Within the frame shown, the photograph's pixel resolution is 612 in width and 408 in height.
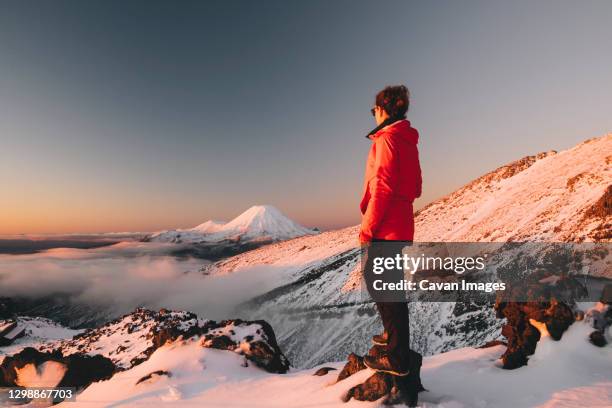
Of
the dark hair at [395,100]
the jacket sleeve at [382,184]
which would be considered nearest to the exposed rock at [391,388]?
the jacket sleeve at [382,184]

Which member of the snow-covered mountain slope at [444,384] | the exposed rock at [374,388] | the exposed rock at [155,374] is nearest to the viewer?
the snow-covered mountain slope at [444,384]

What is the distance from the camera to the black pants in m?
4.39

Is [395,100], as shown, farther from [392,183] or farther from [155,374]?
[155,374]

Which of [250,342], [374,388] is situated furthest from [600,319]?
[250,342]

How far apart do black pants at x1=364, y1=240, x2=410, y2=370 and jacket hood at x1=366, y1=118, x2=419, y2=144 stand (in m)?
1.58

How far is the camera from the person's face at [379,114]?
464 centimetres

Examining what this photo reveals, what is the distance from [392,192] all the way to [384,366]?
8.87 feet

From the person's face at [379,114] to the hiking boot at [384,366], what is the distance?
3.68m

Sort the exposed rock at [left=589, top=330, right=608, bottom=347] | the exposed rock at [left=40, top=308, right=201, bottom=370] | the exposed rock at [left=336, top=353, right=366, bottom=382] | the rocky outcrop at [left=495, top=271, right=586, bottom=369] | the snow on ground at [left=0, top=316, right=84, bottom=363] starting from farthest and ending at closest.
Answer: the snow on ground at [left=0, top=316, right=84, bottom=363] < the exposed rock at [left=40, top=308, right=201, bottom=370] < the exposed rock at [left=336, top=353, right=366, bottom=382] < the rocky outcrop at [left=495, top=271, right=586, bottom=369] < the exposed rock at [left=589, top=330, right=608, bottom=347]

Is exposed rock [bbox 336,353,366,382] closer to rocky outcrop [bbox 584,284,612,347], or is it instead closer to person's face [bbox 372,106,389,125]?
rocky outcrop [bbox 584,284,612,347]

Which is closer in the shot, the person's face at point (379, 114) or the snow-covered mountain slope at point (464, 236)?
the person's face at point (379, 114)

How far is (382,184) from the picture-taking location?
14.1ft

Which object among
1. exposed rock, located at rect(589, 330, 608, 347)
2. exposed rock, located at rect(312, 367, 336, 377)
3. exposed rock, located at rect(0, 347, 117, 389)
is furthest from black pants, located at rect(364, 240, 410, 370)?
exposed rock, located at rect(0, 347, 117, 389)

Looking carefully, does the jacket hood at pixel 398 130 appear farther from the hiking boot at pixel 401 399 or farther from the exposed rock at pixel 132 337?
the exposed rock at pixel 132 337
